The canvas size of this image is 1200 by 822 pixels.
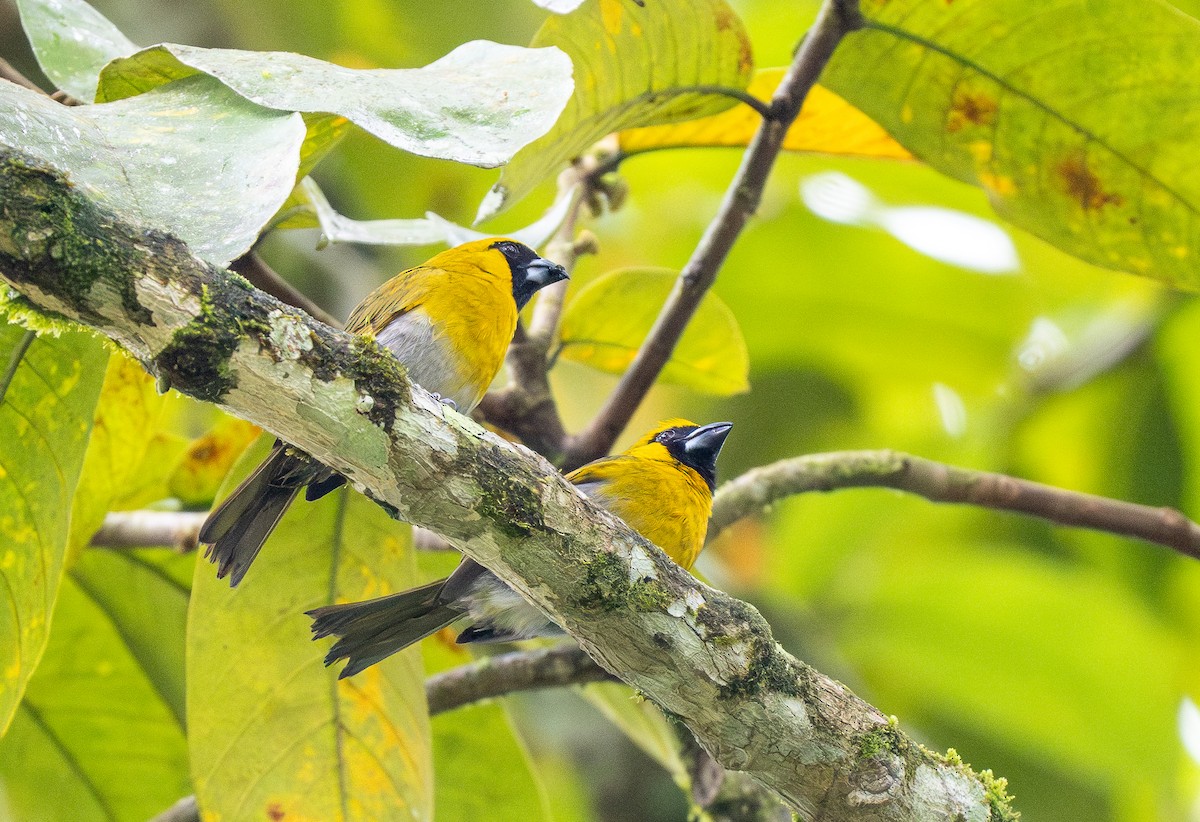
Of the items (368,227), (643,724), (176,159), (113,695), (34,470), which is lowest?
(113,695)

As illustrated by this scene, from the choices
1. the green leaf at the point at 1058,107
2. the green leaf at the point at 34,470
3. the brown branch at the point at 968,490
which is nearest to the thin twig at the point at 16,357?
the green leaf at the point at 34,470

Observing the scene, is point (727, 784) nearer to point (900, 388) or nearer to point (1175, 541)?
point (1175, 541)

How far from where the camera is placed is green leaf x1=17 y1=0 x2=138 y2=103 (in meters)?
2.18

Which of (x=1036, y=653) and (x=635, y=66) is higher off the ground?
(x=635, y=66)

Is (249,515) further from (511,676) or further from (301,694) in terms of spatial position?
(511,676)

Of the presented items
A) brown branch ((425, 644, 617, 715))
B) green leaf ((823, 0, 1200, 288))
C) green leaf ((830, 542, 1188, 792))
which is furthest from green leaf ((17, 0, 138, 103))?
green leaf ((830, 542, 1188, 792))

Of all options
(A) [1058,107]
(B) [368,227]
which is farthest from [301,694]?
(A) [1058,107]

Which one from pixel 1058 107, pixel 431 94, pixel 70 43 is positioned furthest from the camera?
pixel 1058 107

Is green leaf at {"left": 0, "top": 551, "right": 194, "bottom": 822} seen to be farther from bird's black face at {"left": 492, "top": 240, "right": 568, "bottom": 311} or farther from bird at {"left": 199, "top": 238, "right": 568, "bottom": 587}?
bird's black face at {"left": 492, "top": 240, "right": 568, "bottom": 311}

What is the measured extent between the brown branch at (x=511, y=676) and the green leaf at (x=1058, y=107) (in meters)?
1.41

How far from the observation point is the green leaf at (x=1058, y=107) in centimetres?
243

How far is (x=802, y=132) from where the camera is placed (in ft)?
9.40

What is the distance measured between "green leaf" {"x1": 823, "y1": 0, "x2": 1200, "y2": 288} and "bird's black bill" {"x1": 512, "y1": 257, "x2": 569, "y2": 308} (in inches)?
30.1

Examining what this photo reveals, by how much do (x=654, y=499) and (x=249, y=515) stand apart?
35.5 inches
